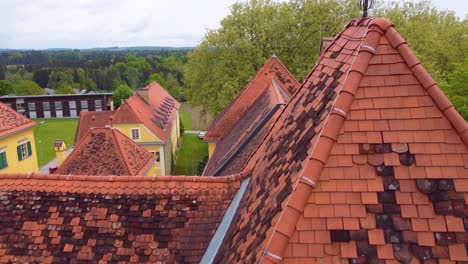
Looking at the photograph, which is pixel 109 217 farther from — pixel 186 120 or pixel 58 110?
pixel 58 110

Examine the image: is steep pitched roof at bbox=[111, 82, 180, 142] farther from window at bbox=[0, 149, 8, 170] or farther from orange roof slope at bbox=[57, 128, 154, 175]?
orange roof slope at bbox=[57, 128, 154, 175]

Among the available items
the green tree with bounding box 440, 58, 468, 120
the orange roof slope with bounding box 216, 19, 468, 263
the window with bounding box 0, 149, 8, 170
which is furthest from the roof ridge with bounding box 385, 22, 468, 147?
the window with bounding box 0, 149, 8, 170

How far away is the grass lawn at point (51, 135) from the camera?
46906mm

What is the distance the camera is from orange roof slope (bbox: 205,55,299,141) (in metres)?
15.8

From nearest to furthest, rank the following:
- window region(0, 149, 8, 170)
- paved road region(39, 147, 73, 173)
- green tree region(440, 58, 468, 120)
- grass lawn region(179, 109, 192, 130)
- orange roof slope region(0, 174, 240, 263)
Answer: orange roof slope region(0, 174, 240, 263)
green tree region(440, 58, 468, 120)
window region(0, 149, 8, 170)
paved road region(39, 147, 73, 173)
grass lawn region(179, 109, 192, 130)

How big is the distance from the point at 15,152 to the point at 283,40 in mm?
19978

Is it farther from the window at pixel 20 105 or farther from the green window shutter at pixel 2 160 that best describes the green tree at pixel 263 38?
the window at pixel 20 105

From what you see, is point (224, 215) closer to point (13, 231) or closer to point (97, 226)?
point (97, 226)

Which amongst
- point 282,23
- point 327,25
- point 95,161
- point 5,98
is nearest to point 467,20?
point 327,25

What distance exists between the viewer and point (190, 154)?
4169 cm

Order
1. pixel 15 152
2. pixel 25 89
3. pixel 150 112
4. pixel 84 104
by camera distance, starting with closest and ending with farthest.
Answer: pixel 15 152 → pixel 150 112 → pixel 84 104 → pixel 25 89

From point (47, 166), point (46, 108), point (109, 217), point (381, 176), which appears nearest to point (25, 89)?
point (46, 108)

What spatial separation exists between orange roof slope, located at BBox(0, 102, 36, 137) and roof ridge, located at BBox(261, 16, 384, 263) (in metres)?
22.1

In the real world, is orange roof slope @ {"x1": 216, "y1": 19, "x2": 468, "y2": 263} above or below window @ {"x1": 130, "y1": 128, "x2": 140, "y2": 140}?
above
